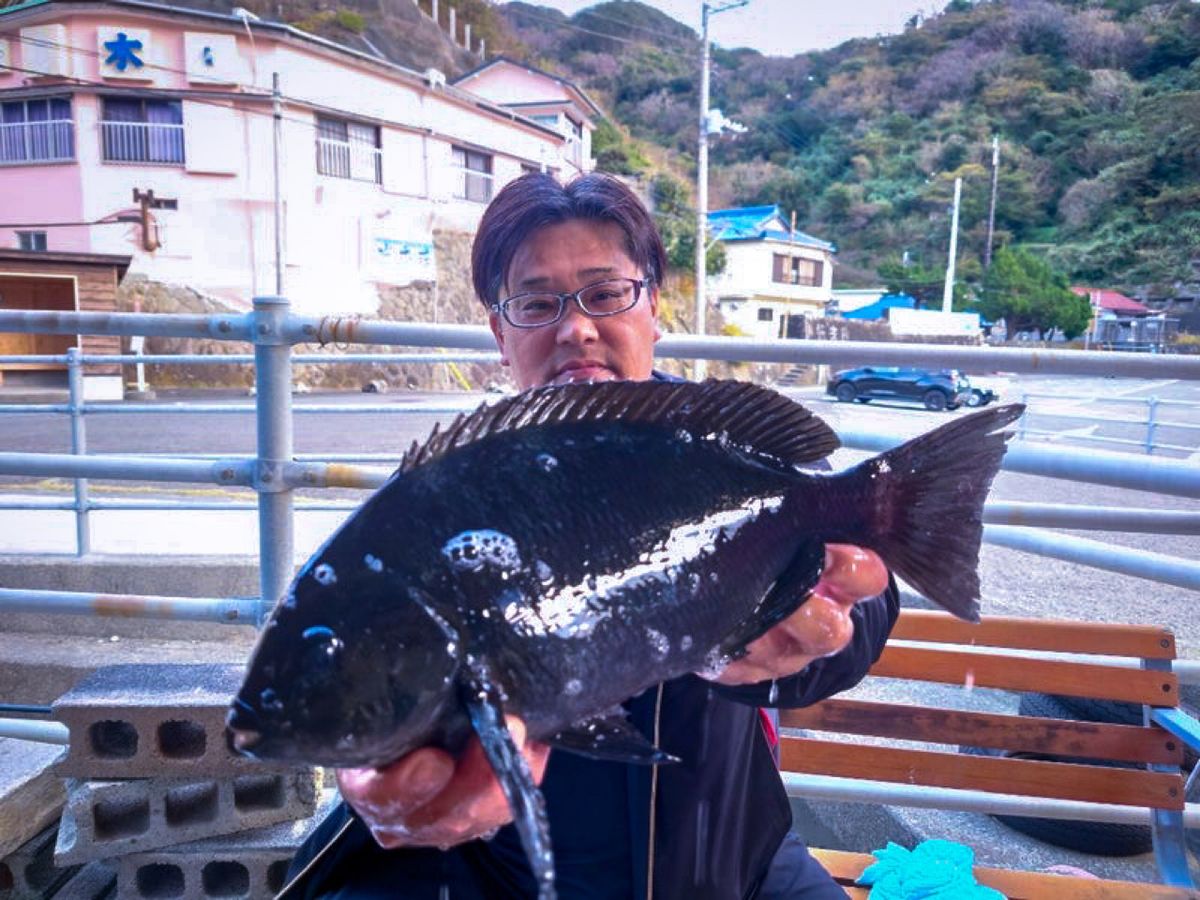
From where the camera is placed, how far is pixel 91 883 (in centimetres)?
250

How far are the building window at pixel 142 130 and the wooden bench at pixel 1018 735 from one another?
88.8ft

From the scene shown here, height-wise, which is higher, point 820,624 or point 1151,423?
point 820,624

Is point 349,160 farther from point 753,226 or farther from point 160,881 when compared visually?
point 160,881

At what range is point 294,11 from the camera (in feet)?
124

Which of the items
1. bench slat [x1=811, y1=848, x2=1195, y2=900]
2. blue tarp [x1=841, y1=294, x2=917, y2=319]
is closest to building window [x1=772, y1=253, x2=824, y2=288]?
blue tarp [x1=841, y1=294, x2=917, y2=319]

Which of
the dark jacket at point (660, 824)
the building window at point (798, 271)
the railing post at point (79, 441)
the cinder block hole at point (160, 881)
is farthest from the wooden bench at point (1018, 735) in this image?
the building window at point (798, 271)

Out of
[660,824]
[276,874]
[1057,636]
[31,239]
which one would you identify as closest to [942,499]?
[660,824]

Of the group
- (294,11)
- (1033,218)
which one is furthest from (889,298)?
(294,11)

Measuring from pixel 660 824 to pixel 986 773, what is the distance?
55.3 inches

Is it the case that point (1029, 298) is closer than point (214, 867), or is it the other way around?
point (214, 867)

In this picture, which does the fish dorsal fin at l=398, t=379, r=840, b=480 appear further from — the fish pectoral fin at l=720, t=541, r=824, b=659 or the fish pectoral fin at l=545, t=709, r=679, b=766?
the fish pectoral fin at l=545, t=709, r=679, b=766

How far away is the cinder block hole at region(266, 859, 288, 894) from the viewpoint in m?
2.25

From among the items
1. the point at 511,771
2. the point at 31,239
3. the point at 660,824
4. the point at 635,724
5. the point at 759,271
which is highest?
the point at 759,271

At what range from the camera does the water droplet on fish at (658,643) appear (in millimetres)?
1122
